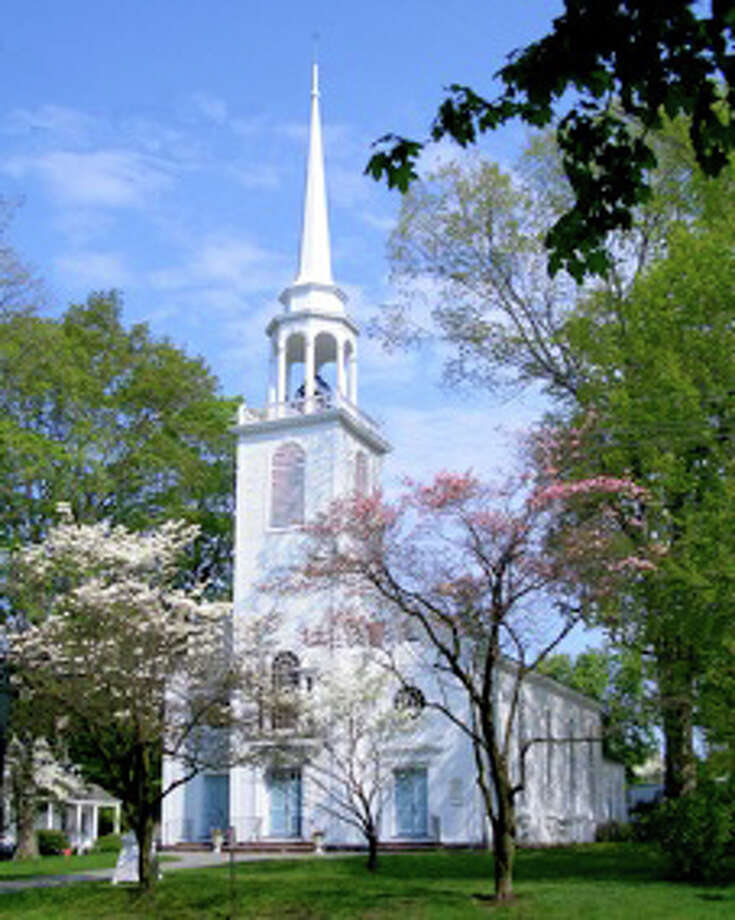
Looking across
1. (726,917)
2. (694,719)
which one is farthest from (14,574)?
(726,917)

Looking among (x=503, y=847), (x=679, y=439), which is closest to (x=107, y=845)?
(x=503, y=847)

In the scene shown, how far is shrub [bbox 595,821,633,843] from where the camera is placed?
38875mm

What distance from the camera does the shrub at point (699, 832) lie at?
17328 mm

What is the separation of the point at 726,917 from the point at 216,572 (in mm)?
27693

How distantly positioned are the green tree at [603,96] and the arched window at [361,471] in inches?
1136

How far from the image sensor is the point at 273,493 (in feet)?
114

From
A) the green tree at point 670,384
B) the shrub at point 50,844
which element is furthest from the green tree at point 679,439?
the shrub at point 50,844

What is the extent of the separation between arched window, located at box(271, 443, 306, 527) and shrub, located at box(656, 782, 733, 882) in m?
17.9

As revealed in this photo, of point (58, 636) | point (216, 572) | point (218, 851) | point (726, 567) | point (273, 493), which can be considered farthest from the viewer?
point (216, 572)

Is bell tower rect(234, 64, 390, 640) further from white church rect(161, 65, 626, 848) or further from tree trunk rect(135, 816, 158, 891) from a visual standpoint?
tree trunk rect(135, 816, 158, 891)

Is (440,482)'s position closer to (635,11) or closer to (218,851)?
(635,11)

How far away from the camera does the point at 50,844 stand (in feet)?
130

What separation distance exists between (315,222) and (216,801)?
19.2 metres

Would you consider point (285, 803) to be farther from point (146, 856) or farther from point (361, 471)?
point (146, 856)
